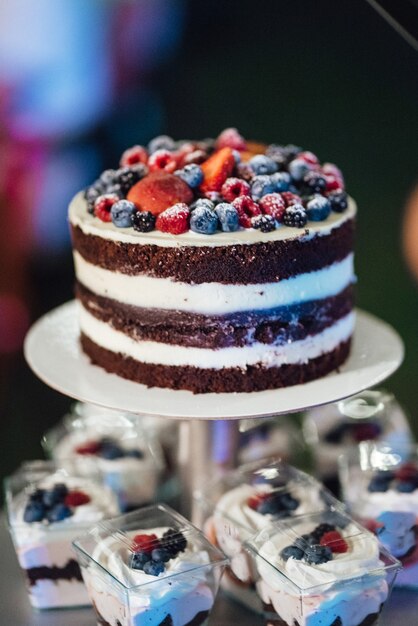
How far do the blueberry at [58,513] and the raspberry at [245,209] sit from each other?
77cm

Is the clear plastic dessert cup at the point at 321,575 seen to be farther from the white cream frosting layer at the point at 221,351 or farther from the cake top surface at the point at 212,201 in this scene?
the cake top surface at the point at 212,201

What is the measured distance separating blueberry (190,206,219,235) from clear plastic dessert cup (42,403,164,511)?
0.73 metres

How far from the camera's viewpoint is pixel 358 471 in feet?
6.85

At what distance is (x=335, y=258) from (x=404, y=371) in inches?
66.7

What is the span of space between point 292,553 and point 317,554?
5 cm

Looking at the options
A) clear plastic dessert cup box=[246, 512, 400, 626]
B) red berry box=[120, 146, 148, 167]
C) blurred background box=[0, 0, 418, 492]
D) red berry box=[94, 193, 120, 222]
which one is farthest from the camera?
blurred background box=[0, 0, 418, 492]

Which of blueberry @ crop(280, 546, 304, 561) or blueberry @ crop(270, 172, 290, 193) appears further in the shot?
blueberry @ crop(270, 172, 290, 193)

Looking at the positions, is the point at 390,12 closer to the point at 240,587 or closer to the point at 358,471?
the point at 358,471

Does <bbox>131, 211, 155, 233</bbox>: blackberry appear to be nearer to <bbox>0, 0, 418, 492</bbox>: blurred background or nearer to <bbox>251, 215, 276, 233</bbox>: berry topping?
<bbox>251, 215, 276, 233</bbox>: berry topping

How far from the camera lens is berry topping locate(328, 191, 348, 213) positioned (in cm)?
191

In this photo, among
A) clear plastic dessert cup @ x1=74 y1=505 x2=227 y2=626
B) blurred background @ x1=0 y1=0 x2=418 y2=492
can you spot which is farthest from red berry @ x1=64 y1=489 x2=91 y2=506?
blurred background @ x1=0 y1=0 x2=418 y2=492

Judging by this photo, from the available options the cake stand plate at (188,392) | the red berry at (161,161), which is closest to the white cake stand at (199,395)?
the cake stand plate at (188,392)

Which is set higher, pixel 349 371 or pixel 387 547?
pixel 349 371

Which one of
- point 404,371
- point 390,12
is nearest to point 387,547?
point 390,12
